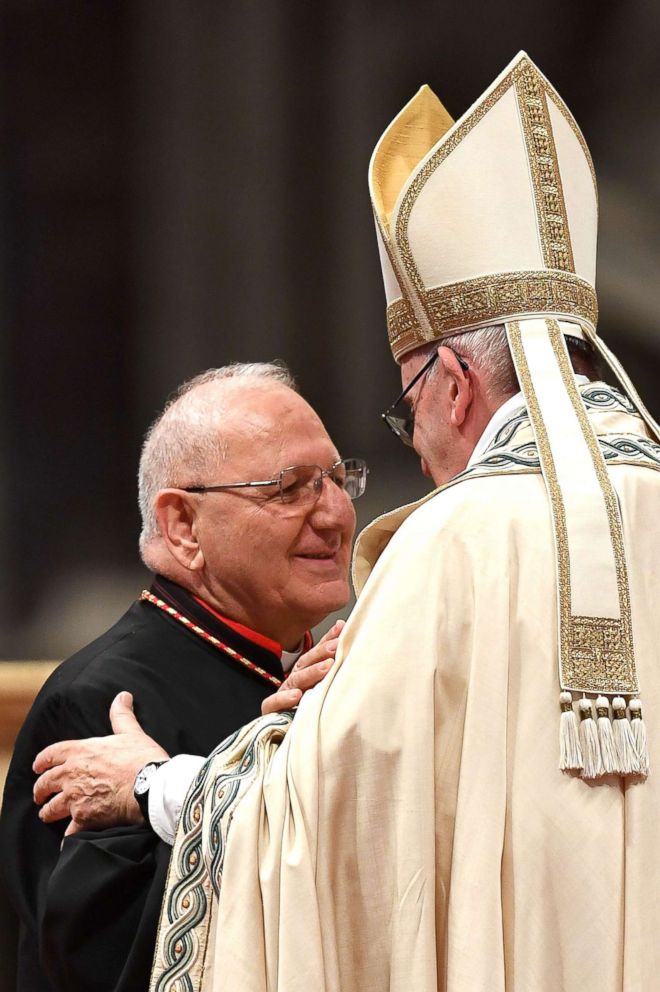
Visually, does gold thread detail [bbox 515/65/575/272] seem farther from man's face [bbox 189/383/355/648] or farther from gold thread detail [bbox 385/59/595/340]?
man's face [bbox 189/383/355/648]

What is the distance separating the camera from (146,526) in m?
3.34

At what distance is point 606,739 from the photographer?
84.4 inches

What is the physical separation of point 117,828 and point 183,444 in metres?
1.04

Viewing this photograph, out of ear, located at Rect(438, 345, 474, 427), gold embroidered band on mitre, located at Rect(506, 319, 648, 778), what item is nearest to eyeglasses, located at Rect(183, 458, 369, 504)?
ear, located at Rect(438, 345, 474, 427)

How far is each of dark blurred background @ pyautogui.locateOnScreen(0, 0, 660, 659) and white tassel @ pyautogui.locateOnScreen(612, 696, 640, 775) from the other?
3.21 metres

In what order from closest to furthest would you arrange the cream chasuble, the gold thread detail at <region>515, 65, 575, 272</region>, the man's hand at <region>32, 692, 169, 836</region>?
the cream chasuble, the man's hand at <region>32, 692, 169, 836</region>, the gold thread detail at <region>515, 65, 575, 272</region>

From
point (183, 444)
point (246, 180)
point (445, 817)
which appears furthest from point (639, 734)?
point (246, 180)

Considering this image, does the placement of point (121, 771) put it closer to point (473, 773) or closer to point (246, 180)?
point (473, 773)

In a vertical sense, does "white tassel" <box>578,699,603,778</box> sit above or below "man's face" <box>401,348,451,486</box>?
below

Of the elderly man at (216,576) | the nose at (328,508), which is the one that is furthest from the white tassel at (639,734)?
the nose at (328,508)

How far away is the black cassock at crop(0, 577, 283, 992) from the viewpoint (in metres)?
2.57

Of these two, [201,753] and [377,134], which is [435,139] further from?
[377,134]

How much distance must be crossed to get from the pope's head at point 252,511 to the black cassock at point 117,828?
0.08m

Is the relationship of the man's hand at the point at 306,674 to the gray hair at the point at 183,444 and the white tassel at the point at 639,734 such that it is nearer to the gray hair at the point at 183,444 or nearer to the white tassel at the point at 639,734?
the white tassel at the point at 639,734
